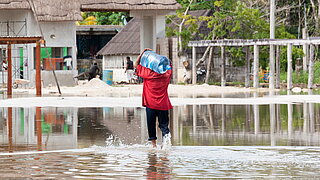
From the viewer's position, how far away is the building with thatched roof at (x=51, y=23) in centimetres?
3797

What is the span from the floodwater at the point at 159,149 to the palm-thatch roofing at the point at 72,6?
628 inches

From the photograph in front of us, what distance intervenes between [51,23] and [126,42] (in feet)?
39.0

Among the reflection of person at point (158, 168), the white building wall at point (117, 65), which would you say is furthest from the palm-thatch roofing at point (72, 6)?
the reflection of person at point (158, 168)

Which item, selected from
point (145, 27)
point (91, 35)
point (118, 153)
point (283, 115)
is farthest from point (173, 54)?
point (118, 153)

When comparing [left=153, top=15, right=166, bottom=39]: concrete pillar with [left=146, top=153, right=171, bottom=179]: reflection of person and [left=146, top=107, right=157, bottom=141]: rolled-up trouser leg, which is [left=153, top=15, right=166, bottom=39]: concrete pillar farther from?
[left=146, top=153, right=171, bottom=179]: reflection of person

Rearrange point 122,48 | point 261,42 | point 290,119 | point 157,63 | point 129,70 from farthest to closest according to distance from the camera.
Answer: point 122,48 < point 129,70 < point 261,42 < point 290,119 < point 157,63

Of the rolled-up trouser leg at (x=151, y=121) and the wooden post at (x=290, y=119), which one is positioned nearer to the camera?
the rolled-up trouser leg at (x=151, y=121)

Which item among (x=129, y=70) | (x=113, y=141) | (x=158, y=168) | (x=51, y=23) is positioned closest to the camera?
(x=158, y=168)

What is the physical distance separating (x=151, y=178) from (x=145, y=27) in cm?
3398

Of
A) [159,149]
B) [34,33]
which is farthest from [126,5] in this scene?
[159,149]

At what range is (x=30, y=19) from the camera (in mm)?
38938

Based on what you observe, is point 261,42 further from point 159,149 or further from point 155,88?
point 159,149

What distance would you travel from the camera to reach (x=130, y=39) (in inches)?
2005

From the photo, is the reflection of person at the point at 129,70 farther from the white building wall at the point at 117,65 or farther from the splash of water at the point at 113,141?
the splash of water at the point at 113,141
